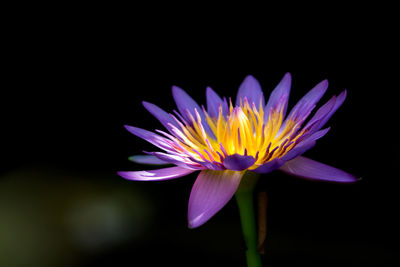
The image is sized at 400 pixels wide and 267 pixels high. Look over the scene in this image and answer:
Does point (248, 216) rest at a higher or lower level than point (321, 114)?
lower

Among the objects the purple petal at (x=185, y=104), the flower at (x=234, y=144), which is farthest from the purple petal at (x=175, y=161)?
the purple petal at (x=185, y=104)

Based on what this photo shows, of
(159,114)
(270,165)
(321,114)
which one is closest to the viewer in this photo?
(270,165)

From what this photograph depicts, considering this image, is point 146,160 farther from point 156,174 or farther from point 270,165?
point 270,165

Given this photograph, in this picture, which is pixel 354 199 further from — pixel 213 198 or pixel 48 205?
pixel 48 205

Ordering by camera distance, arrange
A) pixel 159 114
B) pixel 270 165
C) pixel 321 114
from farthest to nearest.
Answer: pixel 159 114 < pixel 321 114 < pixel 270 165

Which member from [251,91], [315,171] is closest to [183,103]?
[251,91]

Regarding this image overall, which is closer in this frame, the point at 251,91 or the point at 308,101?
the point at 308,101

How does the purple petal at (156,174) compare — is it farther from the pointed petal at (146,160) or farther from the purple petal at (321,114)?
the purple petal at (321,114)

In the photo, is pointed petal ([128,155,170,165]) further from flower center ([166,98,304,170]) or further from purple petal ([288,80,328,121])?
purple petal ([288,80,328,121])
